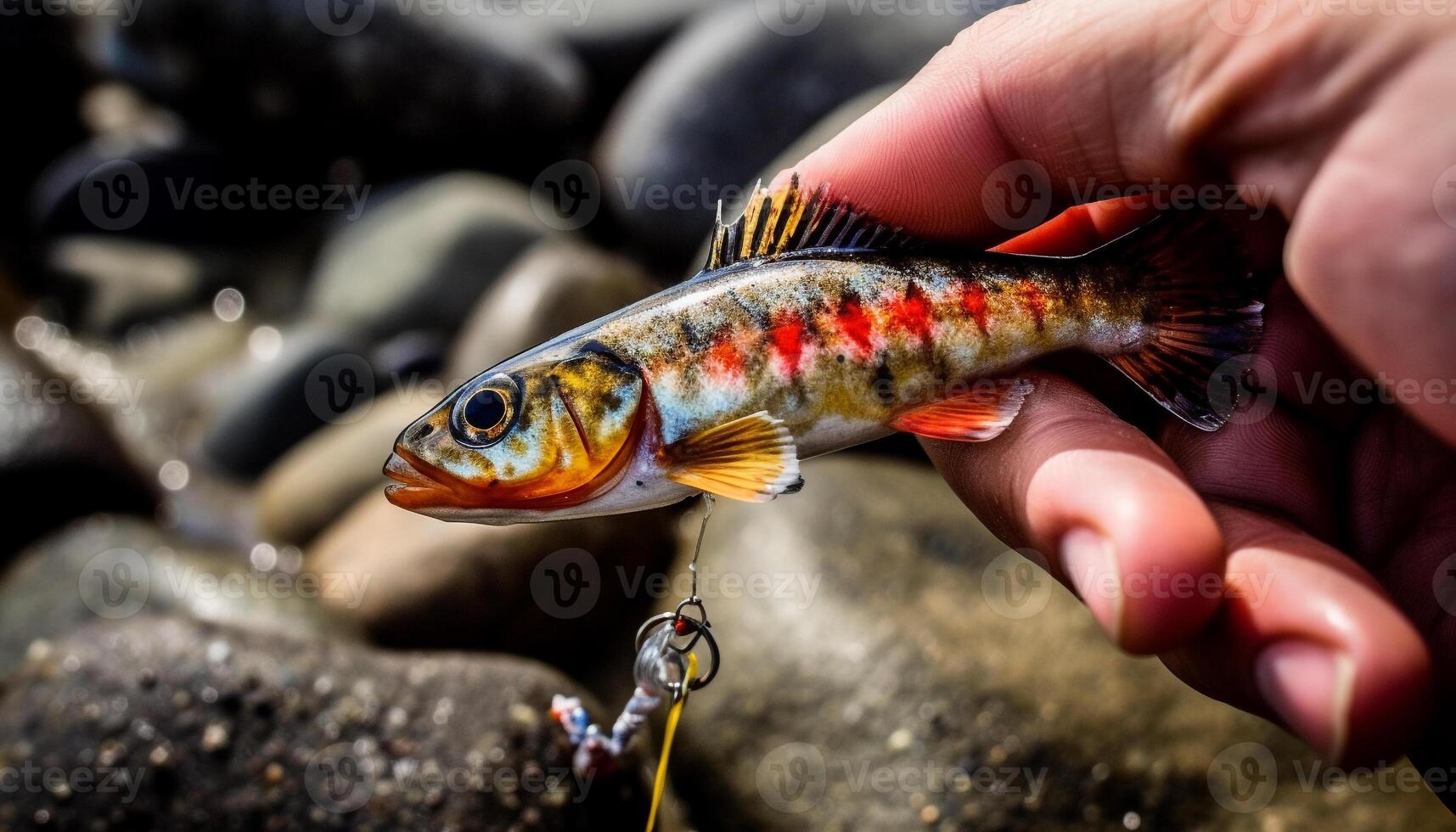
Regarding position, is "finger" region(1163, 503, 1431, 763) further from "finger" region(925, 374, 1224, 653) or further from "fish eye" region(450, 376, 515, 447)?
"fish eye" region(450, 376, 515, 447)

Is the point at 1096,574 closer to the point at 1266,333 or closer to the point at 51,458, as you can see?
the point at 1266,333

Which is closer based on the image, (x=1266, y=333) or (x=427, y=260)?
(x=1266, y=333)

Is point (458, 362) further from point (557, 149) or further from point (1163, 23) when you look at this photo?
point (1163, 23)

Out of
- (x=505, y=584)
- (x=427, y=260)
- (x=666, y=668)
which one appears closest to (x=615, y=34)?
(x=427, y=260)

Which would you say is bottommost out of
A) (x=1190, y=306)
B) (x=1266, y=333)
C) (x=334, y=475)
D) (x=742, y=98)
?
(x=334, y=475)

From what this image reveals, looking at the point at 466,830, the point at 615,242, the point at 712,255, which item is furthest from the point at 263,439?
the point at 712,255

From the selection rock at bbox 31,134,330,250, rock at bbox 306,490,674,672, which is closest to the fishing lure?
rock at bbox 306,490,674,672
